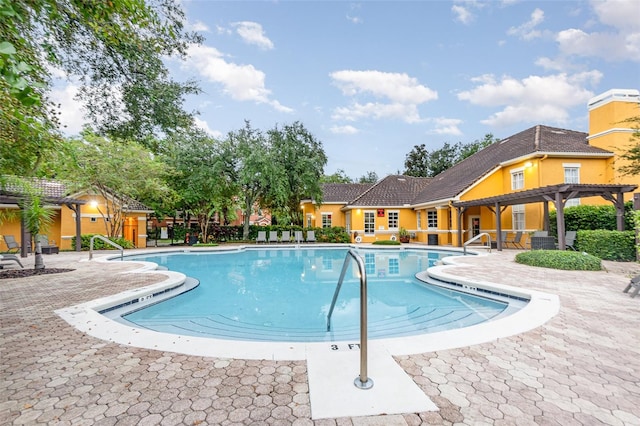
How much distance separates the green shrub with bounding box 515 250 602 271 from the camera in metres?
8.82

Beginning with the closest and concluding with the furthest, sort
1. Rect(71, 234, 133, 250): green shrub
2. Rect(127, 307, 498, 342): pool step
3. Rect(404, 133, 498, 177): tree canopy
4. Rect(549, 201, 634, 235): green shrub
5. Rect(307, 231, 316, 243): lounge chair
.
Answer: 1. Rect(127, 307, 498, 342): pool step
2. Rect(549, 201, 634, 235): green shrub
3. Rect(71, 234, 133, 250): green shrub
4. Rect(307, 231, 316, 243): lounge chair
5. Rect(404, 133, 498, 177): tree canopy

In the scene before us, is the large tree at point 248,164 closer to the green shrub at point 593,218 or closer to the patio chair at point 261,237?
the patio chair at point 261,237

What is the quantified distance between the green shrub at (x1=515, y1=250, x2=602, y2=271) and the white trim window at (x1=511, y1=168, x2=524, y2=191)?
9092 millimetres

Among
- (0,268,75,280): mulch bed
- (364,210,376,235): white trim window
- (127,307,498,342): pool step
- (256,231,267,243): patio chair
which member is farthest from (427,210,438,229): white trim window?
(0,268,75,280): mulch bed

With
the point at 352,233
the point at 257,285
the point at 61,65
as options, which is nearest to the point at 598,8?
the point at 352,233

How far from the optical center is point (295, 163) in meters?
22.1

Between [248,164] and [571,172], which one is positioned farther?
[248,164]

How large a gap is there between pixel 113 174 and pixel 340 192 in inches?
691

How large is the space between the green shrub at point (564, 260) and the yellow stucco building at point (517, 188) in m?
3.44

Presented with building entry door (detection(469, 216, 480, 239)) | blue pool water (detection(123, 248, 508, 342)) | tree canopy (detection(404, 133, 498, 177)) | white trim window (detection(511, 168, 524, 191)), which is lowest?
blue pool water (detection(123, 248, 508, 342))

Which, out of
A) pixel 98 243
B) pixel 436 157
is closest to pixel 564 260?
pixel 98 243

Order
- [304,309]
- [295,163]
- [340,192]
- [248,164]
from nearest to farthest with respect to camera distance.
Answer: [304,309] < [248,164] < [295,163] < [340,192]

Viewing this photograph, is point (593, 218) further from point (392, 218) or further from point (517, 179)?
point (392, 218)

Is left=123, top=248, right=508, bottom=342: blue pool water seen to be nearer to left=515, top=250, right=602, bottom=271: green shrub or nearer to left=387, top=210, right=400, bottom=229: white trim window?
left=515, top=250, right=602, bottom=271: green shrub
